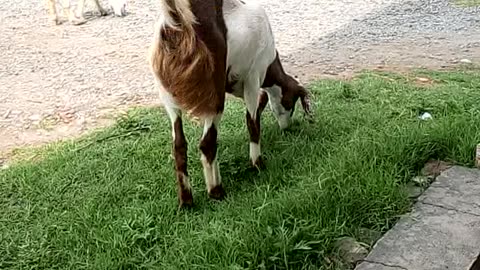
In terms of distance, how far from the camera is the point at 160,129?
16.8ft

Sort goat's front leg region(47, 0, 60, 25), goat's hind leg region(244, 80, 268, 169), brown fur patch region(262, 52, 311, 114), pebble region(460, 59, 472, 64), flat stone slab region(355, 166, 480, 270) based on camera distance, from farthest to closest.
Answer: goat's front leg region(47, 0, 60, 25) → pebble region(460, 59, 472, 64) → brown fur patch region(262, 52, 311, 114) → goat's hind leg region(244, 80, 268, 169) → flat stone slab region(355, 166, 480, 270)

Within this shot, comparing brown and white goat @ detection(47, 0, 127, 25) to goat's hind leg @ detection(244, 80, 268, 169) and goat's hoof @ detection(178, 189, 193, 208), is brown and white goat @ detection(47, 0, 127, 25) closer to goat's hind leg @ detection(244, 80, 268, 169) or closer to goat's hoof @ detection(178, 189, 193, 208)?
goat's hind leg @ detection(244, 80, 268, 169)

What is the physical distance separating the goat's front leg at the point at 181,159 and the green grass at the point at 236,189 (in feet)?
0.26

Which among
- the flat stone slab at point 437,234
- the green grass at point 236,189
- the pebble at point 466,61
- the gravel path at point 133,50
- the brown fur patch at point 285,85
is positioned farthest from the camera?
the pebble at point 466,61

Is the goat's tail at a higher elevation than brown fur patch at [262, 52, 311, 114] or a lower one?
higher

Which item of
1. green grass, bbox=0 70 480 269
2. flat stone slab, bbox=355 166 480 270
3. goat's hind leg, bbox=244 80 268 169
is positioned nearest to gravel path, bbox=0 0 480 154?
green grass, bbox=0 70 480 269

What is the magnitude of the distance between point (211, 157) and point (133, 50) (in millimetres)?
4454

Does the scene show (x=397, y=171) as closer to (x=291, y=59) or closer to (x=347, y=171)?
(x=347, y=171)

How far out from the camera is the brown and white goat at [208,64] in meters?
3.42

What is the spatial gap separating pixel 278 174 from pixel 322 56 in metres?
3.45

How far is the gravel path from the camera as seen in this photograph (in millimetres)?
6020

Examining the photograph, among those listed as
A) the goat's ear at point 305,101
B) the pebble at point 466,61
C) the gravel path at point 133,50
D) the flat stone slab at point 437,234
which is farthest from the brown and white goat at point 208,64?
the pebble at point 466,61

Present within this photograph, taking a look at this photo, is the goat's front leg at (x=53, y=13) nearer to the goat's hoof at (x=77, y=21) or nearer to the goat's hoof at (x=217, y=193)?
the goat's hoof at (x=77, y=21)

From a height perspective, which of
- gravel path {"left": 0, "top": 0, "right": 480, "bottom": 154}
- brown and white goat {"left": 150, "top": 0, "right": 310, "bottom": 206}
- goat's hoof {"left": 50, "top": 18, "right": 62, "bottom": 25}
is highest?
brown and white goat {"left": 150, "top": 0, "right": 310, "bottom": 206}
